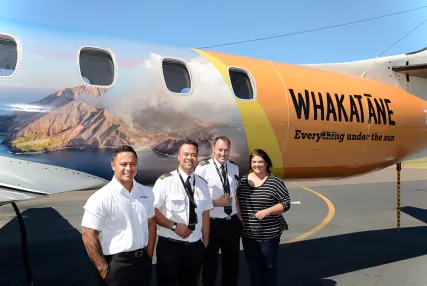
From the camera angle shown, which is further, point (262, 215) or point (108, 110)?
point (108, 110)

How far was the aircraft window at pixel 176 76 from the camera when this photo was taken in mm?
5938

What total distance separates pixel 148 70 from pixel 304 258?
17.3 ft

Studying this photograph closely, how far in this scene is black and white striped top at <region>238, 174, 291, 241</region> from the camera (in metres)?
4.75

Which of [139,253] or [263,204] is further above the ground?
[263,204]

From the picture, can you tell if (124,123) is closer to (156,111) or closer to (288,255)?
(156,111)

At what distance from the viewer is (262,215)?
468cm

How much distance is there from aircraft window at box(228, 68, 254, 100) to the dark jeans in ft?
8.47

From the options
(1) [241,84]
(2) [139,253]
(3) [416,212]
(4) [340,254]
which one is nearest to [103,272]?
(2) [139,253]

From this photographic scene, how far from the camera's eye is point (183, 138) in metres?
5.66

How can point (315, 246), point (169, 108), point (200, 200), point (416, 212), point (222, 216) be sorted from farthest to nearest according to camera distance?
point (416, 212)
point (315, 246)
point (169, 108)
point (222, 216)
point (200, 200)

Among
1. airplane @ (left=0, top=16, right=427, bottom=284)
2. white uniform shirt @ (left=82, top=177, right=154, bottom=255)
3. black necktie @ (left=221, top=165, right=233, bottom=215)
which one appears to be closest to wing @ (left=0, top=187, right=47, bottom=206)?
airplane @ (left=0, top=16, right=427, bottom=284)

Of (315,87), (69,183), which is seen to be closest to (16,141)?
(69,183)

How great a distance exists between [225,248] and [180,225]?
129cm

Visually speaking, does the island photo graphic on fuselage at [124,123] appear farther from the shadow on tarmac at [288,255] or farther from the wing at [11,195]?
the shadow on tarmac at [288,255]
